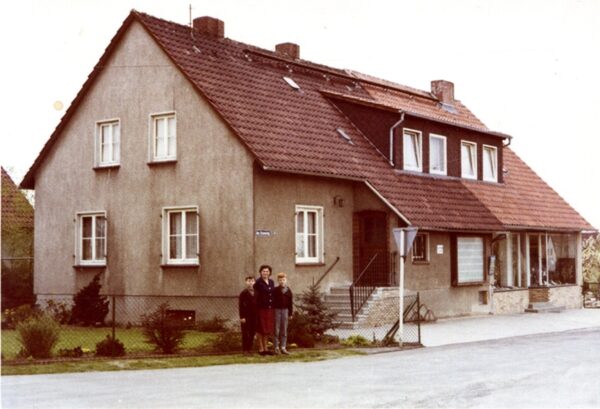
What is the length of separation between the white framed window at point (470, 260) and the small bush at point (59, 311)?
39.7 feet

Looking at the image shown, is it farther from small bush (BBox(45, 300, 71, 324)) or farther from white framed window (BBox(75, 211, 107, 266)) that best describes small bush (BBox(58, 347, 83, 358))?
white framed window (BBox(75, 211, 107, 266))

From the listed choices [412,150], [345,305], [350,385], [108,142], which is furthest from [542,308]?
[350,385]

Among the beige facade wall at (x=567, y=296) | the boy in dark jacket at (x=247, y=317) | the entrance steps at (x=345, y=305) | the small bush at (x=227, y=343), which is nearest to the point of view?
the small bush at (x=227, y=343)

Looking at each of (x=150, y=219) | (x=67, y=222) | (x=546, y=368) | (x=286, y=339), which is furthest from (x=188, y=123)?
(x=546, y=368)

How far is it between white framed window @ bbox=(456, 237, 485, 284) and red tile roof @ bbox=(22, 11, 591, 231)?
0.65 meters

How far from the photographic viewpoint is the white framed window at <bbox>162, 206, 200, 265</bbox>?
85.9ft

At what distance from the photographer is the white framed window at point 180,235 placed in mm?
26188

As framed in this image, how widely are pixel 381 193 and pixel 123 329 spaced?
329 inches

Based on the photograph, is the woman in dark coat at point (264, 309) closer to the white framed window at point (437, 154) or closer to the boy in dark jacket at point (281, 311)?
the boy in dark jacket at point (281, 311)

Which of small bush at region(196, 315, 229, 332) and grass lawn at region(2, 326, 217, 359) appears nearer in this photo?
grass lawn at region(2, 326, 217, 359)

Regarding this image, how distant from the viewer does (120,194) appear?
91.2ft

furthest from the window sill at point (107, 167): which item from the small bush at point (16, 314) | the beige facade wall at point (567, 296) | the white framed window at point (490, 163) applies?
the beige facade wall at point (567, 296)

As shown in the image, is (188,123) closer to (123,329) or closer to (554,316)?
(123,329)

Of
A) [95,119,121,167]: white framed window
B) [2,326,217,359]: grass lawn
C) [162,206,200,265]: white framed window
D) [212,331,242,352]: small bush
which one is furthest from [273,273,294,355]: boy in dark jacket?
[95,119,121,167]: white framed window
